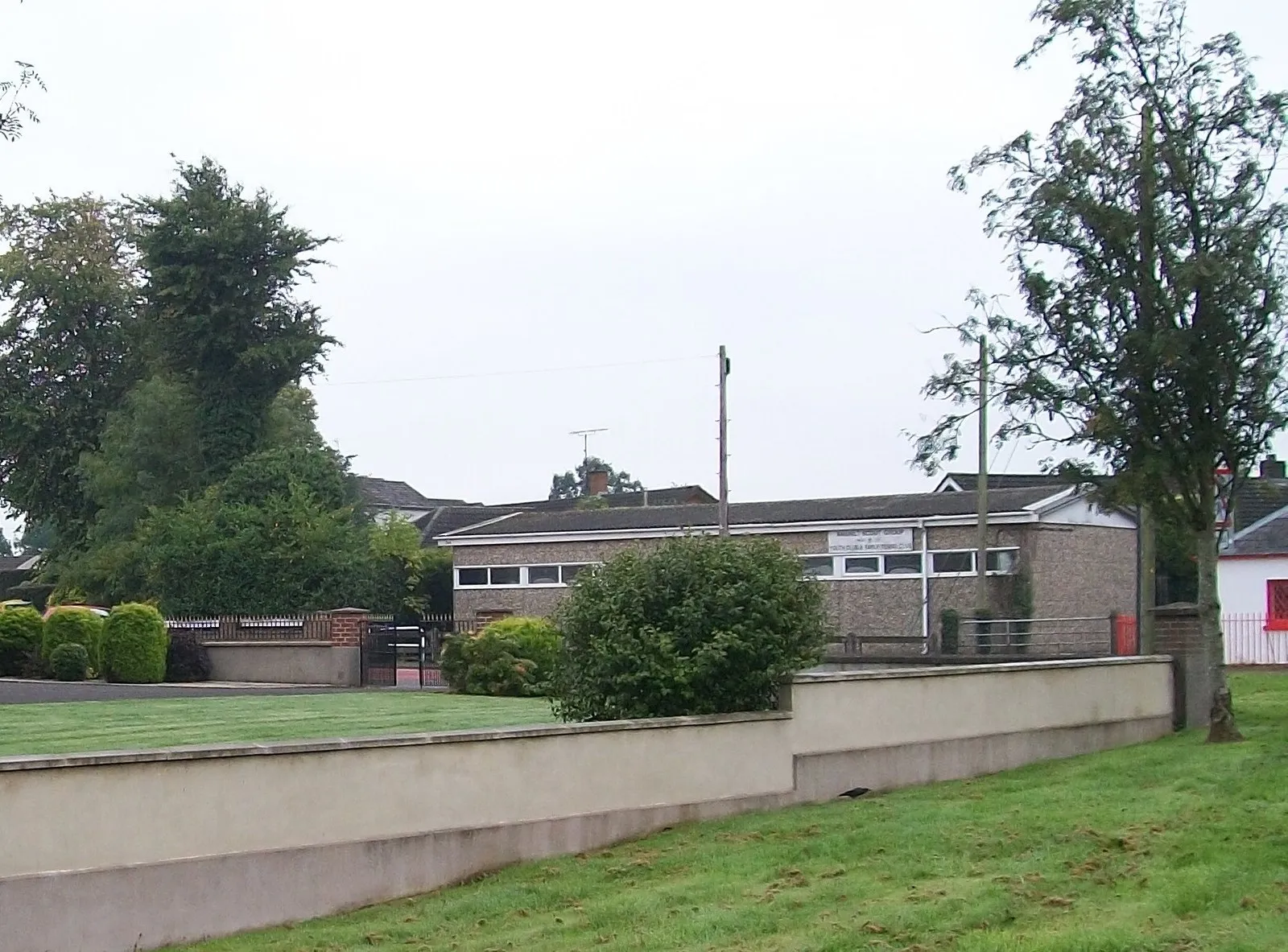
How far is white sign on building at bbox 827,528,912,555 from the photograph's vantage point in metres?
41.9

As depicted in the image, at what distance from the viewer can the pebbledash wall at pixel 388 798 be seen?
9.11 meters

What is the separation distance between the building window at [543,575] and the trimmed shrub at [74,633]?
52.3 ft

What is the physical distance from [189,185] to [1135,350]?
42.3 metres

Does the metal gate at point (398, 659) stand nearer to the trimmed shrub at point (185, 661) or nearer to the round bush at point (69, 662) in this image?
the trimmed shrub at point (185, 661)

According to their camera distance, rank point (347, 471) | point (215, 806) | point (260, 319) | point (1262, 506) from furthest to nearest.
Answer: point (347, 471)
point (260, 319)
point (1262, 506)
point (215, 806)

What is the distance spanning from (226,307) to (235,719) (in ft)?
108

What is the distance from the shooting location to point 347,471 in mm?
62875

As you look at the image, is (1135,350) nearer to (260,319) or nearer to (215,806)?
(215,806)

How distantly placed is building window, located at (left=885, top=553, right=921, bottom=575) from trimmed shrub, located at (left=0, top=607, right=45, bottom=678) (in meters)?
20.2

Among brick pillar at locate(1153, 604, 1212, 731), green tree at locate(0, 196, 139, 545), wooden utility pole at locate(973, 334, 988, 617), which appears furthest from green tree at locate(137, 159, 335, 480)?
brick pillar at locate(1153, 604, 1212, 731)

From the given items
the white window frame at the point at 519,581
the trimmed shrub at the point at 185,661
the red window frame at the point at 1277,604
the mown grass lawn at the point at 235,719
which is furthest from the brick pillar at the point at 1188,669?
the white window frame at the point at 519,581

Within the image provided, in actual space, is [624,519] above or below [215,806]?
above

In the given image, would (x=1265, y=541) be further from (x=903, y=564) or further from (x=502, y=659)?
(x=502, y=659)

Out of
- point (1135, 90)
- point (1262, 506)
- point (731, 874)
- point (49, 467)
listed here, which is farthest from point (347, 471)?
point (731, 874)
